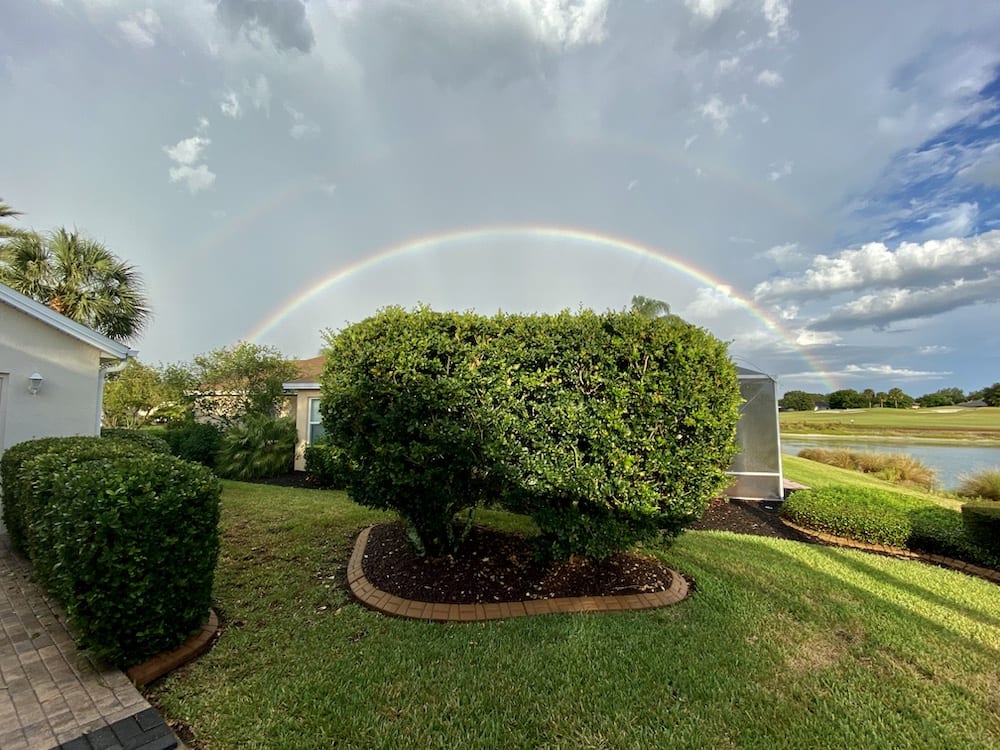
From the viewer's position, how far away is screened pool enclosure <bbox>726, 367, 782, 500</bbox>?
856cm

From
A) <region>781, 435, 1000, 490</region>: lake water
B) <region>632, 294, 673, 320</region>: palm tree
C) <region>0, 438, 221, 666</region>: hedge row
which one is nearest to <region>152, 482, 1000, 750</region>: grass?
<region>0, 438, 221, 666</region>: hedge row

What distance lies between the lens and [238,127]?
1223 cm

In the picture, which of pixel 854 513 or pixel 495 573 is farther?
pixel 854 513

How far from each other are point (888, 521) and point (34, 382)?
1274cm

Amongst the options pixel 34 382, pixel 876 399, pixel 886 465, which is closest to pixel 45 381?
pixel 34 382

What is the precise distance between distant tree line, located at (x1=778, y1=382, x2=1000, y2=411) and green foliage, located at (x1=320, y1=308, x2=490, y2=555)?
36.7m

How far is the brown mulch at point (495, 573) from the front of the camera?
3928 mm

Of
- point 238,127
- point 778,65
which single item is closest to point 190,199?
point 238,127

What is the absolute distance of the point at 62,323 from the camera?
655cm

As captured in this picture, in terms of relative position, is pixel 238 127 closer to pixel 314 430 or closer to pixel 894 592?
pixel 314 430

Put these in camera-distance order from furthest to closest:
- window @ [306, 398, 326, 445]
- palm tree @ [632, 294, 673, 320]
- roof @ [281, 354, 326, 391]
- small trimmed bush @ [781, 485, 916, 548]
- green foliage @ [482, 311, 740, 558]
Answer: palm tree @ [632, 294, 673, 320] → window @ [306, 398, 326, 445] → roof @ [281, 354, 326, 391] → small trimmed bush @ [781, 485, 916, 548] → green foliage @ [482, 311, 740, 558]

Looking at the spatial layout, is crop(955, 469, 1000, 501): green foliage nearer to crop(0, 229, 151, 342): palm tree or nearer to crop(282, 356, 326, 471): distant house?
crop(282, 356, 326, 471): distant house

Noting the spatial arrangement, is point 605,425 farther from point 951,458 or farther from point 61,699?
point 951,458

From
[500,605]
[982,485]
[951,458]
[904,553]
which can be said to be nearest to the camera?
[500,605]
